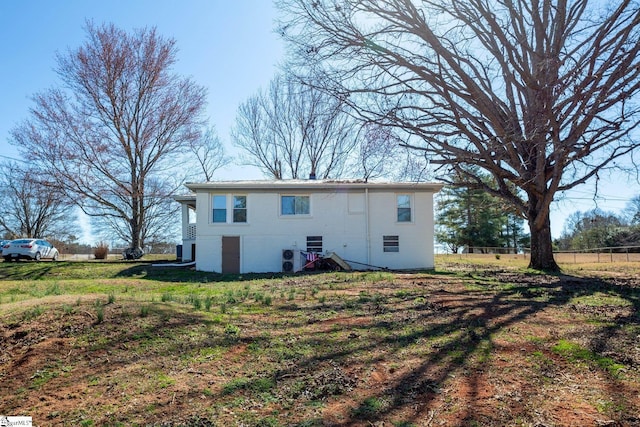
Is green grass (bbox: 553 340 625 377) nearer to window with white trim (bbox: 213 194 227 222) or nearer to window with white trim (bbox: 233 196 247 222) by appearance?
window with white trim (bbox: 233 196 247 222)

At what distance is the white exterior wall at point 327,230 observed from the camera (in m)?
17.5

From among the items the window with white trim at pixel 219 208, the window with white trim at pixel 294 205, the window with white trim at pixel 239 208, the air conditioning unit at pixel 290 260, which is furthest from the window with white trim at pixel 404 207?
the window with white trim at pixel 219 208

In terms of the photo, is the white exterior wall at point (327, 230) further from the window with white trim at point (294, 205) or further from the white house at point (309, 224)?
the window with white trim at point (294, 205)

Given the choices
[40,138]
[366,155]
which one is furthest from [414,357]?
[40,138]

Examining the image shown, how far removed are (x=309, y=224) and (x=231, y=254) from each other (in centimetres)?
369

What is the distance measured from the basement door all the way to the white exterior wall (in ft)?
0.57

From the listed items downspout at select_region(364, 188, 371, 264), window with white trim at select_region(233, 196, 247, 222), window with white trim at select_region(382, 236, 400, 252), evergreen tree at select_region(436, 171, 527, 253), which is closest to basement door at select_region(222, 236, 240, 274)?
window with white trim at select_region(233, 196, 247, 222)

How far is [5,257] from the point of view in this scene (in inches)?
851

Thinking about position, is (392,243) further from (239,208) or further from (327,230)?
(239,208)

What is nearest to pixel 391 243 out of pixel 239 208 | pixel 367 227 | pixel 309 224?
pixel 367 227

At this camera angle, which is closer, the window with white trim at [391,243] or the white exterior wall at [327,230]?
the white exterior wall at [327,230]

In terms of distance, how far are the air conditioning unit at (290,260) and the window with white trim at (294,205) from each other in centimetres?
173

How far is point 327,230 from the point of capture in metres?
17.7

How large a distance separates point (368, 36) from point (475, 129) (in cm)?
466
